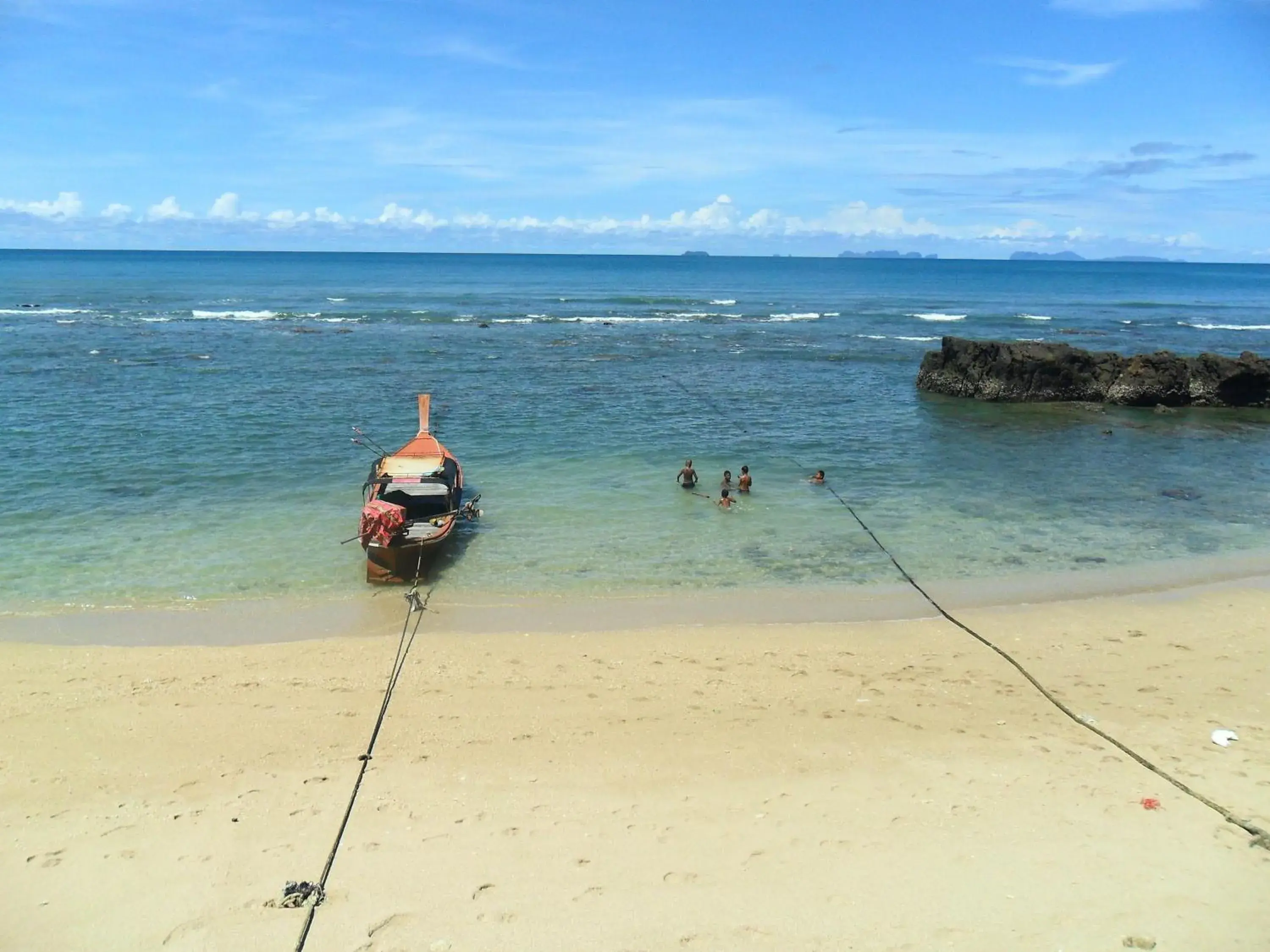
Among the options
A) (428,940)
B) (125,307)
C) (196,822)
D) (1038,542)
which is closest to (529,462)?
(1038,542)

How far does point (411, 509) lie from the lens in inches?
716

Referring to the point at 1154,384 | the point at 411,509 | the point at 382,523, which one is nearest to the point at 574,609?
Result: the point at 382,523

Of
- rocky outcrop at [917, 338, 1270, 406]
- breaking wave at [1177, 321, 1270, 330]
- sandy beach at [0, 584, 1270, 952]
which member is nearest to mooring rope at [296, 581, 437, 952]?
sandy beach at [0, 584, 1270, 952]

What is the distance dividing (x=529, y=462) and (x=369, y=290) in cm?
8034

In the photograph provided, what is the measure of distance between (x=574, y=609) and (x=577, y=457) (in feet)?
34.3

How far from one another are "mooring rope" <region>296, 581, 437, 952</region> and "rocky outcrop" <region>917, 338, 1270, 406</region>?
28930 millimetres

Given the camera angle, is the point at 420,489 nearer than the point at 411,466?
Yes

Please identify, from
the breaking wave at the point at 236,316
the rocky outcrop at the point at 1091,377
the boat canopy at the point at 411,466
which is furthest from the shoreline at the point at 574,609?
the breaking wave at the point at 236,316

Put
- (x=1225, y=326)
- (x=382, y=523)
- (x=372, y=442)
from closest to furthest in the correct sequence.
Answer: (x=382, y=523) → (x=372, y=442) → (x=1225, y=326)

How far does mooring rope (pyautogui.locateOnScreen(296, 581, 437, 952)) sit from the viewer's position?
7.50 meters

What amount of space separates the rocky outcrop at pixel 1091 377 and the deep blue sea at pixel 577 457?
158 centimetres

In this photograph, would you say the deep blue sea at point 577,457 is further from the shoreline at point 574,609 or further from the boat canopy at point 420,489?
the boat canopy at point 420,489

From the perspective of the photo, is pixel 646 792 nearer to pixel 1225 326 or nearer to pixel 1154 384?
pixel 1154 384

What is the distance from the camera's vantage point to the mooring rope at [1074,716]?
8492 mm
